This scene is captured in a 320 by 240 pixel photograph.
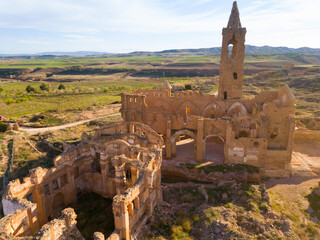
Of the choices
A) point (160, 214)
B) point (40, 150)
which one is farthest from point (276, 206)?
point (40, 150)

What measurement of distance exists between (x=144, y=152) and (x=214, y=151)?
35.9ft

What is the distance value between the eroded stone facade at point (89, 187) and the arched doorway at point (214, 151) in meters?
6.40

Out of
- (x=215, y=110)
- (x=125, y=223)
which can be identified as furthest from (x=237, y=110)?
(x=125, y=223)

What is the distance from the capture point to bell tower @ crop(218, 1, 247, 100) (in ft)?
98.0

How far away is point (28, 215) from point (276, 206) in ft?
61.0

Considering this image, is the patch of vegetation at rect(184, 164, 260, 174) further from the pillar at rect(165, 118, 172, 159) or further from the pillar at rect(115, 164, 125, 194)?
the pillar at rect(115, 164, 125, 194)

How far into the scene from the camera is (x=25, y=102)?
72.6m

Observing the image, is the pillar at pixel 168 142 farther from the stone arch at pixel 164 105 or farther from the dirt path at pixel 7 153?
the dirt path at pixel 7 153

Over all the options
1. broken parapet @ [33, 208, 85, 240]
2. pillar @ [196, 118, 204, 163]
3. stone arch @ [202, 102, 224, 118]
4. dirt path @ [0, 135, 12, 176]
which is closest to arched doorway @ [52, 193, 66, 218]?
broken parapet @ [33, 208, 85, 240]

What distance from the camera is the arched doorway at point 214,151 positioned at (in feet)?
85.6

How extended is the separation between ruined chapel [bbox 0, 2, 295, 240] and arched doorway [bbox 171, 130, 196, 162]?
18 cm

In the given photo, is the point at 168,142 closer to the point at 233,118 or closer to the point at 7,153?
the point at 233,118

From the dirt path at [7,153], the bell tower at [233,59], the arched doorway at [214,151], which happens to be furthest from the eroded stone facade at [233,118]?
the dirt path at [7,153]

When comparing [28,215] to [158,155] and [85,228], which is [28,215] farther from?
[158,155]
